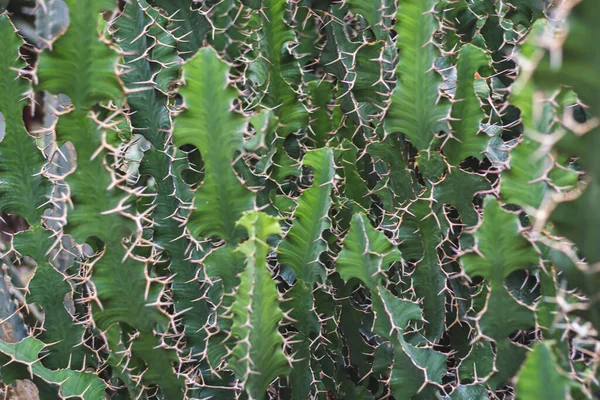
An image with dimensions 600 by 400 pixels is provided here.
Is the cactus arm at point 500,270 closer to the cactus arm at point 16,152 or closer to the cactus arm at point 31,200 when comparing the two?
the cactus arm at point 31,200

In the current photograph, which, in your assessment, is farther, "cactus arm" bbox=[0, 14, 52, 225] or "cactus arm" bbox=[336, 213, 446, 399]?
"cactus arm" bbox=[0, 14, 52, 225]

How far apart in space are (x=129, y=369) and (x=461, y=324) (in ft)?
2.84

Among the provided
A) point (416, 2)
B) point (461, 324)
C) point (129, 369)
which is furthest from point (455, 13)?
point (129, 369)

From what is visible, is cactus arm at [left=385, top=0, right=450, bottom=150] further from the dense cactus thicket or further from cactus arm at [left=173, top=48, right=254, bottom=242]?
cactus arm at [left=173, top=48, right=254, bottom=242]

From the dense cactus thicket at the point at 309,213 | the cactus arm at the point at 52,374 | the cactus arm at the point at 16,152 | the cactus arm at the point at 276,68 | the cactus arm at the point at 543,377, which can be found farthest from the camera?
the cactus arm at the point at 276,68

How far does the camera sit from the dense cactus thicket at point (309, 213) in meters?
1.34

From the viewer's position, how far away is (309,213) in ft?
5.49

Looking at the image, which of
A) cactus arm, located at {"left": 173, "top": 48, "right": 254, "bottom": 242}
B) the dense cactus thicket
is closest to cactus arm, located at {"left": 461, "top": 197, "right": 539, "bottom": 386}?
the dense cactus thicket

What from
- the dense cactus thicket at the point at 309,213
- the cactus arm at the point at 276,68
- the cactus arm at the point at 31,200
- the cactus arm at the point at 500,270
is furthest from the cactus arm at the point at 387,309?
the cactus arm at the point at 31,200

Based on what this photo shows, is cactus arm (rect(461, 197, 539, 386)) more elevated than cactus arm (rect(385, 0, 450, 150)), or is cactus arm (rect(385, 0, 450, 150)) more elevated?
cactus arm (rect(385, 0, 450, 150))

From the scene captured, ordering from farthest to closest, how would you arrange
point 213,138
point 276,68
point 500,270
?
point 276,68
point 213,138
point 500,270

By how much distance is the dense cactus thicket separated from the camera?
1337 millimetres

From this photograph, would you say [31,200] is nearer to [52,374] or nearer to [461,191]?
[52,374]

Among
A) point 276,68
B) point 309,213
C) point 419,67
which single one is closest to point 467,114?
point 419,67
